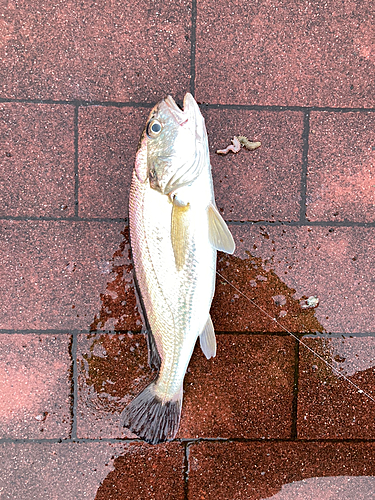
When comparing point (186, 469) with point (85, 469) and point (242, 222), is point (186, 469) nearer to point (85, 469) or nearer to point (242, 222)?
point (85, 469)

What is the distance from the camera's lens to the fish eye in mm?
2565

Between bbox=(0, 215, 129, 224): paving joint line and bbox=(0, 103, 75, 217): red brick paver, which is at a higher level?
bbox=(0, 103, 75, 217): red brick paver

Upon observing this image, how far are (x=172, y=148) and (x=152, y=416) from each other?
2.31 m

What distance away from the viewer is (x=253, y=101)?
10.1 ft

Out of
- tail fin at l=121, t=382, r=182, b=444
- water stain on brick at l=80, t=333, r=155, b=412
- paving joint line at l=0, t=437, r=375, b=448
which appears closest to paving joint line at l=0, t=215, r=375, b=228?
water stain on brick at l=80, t=333, r=155, b=412

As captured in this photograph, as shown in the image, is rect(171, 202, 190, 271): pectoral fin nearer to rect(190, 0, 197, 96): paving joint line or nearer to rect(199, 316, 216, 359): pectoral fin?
rect(199, 316, 216, 359): pectoral fin

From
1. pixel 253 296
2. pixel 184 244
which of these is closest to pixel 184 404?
pixel 253 296

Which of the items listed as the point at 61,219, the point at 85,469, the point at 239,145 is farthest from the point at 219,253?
the point at 85,469

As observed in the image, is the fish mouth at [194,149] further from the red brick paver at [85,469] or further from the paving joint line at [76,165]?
the red brick paver at [85,469]

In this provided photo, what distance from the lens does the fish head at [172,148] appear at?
8.28 feet

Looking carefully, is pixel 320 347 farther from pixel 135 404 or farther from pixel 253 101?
pixel 253 101

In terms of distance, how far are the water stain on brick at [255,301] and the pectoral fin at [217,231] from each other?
537 millimetres

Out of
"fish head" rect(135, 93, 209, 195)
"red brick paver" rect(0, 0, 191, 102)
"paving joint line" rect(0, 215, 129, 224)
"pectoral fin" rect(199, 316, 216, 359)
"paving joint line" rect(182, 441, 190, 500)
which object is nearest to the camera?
"fish head" rect(135, 93, 209, 195)

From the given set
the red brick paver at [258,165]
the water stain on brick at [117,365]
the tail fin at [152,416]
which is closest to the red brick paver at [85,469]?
the tail fin at [152,416]
